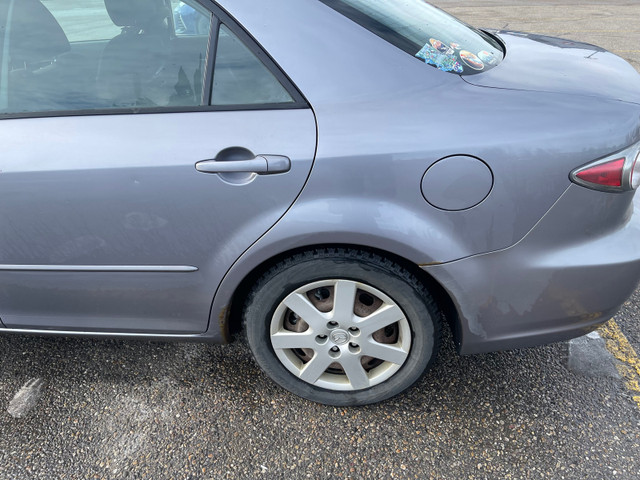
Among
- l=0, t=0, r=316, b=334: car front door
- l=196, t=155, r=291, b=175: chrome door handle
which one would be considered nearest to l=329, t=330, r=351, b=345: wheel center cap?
l=0, t=0, r=316, b=334: car front door

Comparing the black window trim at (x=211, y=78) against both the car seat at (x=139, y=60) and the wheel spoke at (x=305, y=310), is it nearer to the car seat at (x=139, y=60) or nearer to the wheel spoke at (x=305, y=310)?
the car seat at (x=139, y=60)

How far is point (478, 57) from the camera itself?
6.04 ft

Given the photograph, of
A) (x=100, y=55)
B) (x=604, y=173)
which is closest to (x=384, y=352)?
(x=604, y=173)

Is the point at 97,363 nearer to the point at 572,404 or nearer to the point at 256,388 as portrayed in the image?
the point at 256,388

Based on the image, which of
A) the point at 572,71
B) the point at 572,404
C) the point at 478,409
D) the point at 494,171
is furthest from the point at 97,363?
the point at 572,71

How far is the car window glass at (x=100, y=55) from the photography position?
1.67 meters

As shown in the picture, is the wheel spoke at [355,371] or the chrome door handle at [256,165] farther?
the wheel spoke at [355,371]

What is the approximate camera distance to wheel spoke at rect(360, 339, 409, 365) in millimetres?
1889

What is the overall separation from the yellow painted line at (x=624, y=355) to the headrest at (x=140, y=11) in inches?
88.3

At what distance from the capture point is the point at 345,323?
1842mm

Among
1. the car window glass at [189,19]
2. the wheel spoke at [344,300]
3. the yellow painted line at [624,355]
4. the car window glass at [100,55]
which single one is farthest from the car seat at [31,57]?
the yellow painted line at [624,355]

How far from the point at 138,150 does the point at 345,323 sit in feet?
2.97

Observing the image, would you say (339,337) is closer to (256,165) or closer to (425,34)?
(256,165)

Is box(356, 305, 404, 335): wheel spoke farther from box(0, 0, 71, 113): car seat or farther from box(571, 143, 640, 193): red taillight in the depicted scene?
box(0, 0, 71, 113): car seat
